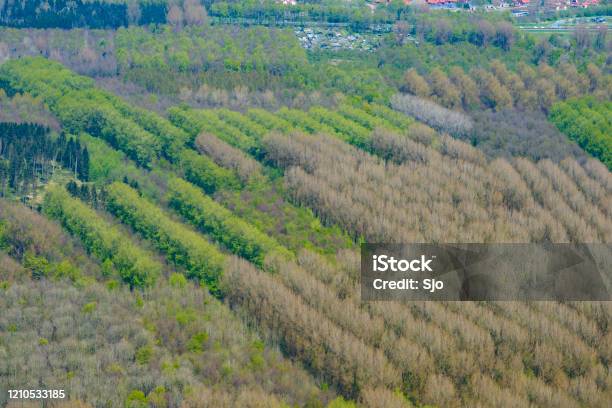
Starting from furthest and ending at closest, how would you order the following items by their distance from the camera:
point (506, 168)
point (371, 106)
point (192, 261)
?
point (371, 106) → point (506, 168) → point (192, 261)

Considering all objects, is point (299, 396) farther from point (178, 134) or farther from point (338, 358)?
point (178, 134)

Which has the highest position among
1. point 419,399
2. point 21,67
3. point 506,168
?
point 21,67

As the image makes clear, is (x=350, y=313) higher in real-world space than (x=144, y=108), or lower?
lower

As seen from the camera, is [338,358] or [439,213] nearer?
[338,358]

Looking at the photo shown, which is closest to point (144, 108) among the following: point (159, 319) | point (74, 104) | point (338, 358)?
point (74, 104)

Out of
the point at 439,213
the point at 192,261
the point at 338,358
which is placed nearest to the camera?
the point at 338,358

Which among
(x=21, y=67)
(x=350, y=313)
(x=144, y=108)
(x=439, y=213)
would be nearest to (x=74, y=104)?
(x=144, y=108)
